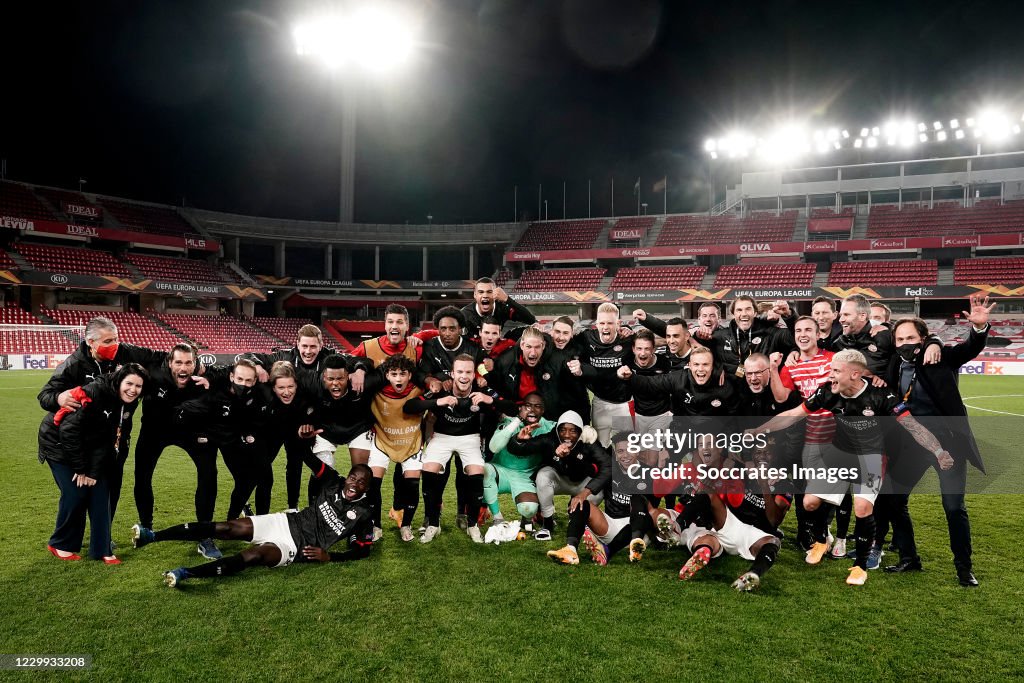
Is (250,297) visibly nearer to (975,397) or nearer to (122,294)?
(122,294)

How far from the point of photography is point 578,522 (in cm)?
542

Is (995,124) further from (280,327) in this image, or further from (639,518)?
(280,327)

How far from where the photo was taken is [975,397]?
727 inches

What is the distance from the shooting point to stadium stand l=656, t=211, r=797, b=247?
42750mm

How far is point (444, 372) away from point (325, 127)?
4291 centimetres

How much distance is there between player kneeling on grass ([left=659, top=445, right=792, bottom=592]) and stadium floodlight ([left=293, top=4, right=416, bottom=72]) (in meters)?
36.2

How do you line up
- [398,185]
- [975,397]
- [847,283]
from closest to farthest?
[975,397]
[847,283]
[398,185]

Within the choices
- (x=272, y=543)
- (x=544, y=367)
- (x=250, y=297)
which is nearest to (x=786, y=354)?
(x=544, y=367)

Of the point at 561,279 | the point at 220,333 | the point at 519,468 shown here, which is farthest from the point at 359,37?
the point at 519,468

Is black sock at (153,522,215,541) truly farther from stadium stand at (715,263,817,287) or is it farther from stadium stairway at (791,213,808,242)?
stadium stairway at (791,213,808,242)

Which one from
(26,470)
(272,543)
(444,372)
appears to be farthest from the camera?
(26,470)

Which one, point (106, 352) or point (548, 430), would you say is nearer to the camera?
point (106, 352)

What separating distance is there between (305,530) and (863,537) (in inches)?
194

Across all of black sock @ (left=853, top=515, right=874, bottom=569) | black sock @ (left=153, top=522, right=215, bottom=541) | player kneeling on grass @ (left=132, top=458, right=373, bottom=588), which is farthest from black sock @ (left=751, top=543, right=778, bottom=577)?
black sock @ (left=153, top=522, right=215, bottom=541)
